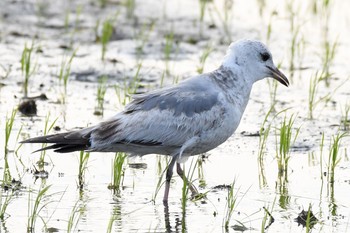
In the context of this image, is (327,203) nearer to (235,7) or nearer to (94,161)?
(94,161)

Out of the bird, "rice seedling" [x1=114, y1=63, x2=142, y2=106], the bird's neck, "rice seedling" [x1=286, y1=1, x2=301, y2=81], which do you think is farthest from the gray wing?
"rice seedling" [x1=286, y1=1, x2=301, y2=81]

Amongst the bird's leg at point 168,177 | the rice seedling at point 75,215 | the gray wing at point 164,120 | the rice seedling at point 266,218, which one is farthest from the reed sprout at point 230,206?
the rice seedling at point 75,215

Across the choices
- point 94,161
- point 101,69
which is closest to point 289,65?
point 101,69

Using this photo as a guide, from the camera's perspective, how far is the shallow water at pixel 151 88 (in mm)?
7477

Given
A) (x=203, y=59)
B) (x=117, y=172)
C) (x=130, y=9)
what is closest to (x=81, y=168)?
(x=117, y=172)

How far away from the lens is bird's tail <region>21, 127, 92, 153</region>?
299 inches

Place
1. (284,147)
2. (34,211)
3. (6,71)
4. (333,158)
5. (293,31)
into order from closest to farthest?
(34,211) → (333,158) → (284,147) → (6,71) → (293,31)

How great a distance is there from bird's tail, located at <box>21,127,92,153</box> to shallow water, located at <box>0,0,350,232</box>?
396 millimetres

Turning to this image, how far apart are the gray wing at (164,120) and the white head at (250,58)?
1.45ft

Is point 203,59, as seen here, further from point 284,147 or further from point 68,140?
point 68,140

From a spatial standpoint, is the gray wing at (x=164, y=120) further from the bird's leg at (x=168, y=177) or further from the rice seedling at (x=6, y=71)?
the rice seedling at (x=6, y=71)

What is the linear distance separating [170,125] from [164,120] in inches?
2.5

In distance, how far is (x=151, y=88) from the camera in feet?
36.5

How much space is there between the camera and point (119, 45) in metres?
12.9
